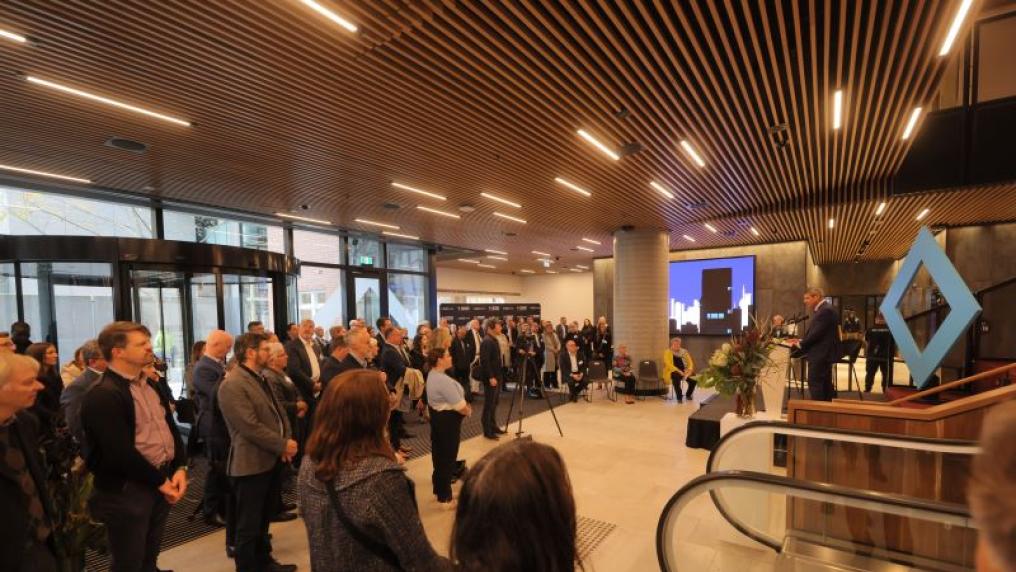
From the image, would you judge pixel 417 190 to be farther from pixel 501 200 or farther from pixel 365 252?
pixel 365 252

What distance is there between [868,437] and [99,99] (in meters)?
6.50

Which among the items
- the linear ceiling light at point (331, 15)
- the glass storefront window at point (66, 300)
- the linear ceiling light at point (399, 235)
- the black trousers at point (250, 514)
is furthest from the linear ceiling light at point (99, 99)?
the linear ceiling light at point (399, 235)

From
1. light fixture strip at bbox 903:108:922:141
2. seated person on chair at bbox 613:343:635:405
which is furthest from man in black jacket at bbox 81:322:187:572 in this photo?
seated person on chair at bbox 613:343:635:405

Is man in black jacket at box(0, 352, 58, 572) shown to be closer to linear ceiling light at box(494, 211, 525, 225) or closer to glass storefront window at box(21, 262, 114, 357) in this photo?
glass storefront window at box(21, 262, 114, 357)

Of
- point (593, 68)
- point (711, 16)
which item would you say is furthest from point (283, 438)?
point (711, 16)

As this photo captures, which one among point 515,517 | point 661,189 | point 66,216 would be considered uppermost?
point 661,189

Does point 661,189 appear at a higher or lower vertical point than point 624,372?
higher

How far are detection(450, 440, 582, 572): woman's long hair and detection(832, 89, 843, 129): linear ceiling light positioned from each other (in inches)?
195

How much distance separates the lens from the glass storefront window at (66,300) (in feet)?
20.0

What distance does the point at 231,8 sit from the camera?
2.97 metres

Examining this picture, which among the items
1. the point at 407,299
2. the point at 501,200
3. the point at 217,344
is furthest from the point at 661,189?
the point at 407,299

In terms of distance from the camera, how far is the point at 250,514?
296 cm

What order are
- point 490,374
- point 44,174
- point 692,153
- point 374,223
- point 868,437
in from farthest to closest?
1. point 374,223
2. point 44,174
3. point 490,374
4. point 692,153
5. point 868,437

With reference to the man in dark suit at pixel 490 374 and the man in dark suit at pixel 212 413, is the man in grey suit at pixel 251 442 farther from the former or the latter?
the man in dark suit at pixel 490 374
